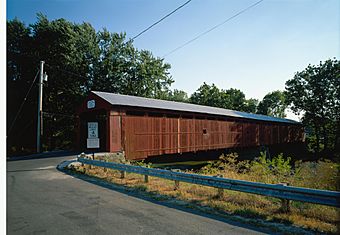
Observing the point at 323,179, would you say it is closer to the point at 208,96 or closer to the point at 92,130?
the point at 92,130

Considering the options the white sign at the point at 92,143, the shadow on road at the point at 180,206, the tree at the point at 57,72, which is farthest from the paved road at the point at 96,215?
the tree at the point at 57,72

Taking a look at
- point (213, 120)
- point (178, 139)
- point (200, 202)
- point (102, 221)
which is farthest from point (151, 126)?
point (102, 221)

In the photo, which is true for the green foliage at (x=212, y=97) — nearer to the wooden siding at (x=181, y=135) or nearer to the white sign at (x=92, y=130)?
the wooden siding at (x=181, y=135)

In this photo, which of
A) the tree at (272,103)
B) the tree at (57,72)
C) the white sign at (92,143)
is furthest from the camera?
the tree at (272,103)

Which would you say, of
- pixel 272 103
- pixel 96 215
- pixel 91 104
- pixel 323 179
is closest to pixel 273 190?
pixel 96 215

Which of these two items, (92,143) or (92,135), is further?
(92,135)

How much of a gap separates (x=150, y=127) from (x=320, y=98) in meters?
31.5

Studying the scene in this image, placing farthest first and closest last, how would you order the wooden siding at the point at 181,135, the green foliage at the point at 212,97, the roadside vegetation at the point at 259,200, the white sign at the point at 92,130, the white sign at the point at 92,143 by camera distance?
the green foliage at the point at 212,97
the wooden siding at the point at 181,135
the white sign at the point at 92,130
the white sign at the point at 92,143
the roadside vegetation at the point at 259,200

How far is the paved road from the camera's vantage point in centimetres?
397

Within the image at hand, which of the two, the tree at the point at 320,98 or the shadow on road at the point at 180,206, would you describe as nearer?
the shadow on road at the point at 180,206

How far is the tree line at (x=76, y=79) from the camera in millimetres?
26578

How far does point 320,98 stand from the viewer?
3528cm

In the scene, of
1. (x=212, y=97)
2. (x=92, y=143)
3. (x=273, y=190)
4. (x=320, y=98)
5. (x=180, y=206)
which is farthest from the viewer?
(x=212, y=97)

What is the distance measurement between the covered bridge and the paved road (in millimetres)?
3951
